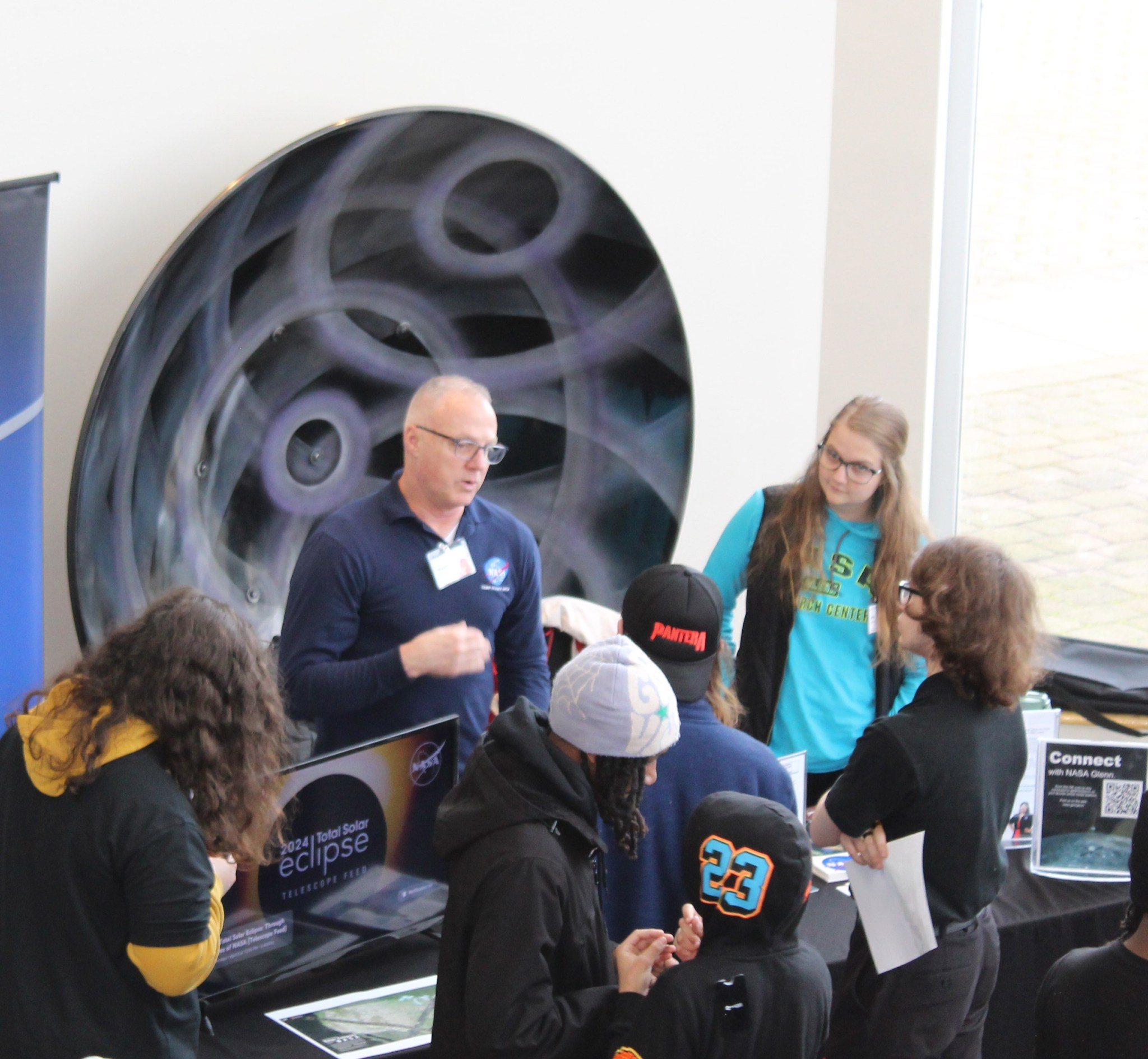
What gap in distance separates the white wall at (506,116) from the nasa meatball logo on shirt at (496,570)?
1.01 meters

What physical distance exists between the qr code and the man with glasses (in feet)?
4.54

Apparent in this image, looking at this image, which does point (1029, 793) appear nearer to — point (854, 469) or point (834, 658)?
point (834, 658)

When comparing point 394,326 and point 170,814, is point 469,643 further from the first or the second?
point 394,326

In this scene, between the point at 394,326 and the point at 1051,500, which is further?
the point at 1051,500

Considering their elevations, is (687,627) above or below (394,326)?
below

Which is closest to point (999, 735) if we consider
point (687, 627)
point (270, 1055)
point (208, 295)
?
point (687, 627)

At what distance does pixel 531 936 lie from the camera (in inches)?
56.1

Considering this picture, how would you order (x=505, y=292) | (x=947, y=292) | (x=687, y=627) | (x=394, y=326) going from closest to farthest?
(x=687, y=627), (x=394, y=326), (x=505, y=292), (x=947, y=292)

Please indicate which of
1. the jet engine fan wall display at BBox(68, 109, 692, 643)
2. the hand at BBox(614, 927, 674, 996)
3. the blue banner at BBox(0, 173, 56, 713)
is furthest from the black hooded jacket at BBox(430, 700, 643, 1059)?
the jet engine fan wall display at BBox(68, 109, 692, 643)

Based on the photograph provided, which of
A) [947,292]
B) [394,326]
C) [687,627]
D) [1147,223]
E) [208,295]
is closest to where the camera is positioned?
[687,627]

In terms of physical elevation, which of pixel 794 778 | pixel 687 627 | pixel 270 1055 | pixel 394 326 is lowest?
pixel 270 1055

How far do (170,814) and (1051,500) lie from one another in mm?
3454

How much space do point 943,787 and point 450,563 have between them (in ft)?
3.56

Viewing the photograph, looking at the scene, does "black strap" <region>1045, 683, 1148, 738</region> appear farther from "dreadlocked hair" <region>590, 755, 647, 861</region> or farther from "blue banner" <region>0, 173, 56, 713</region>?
"blue banner" <region>0, 173, 56, 713</region>
